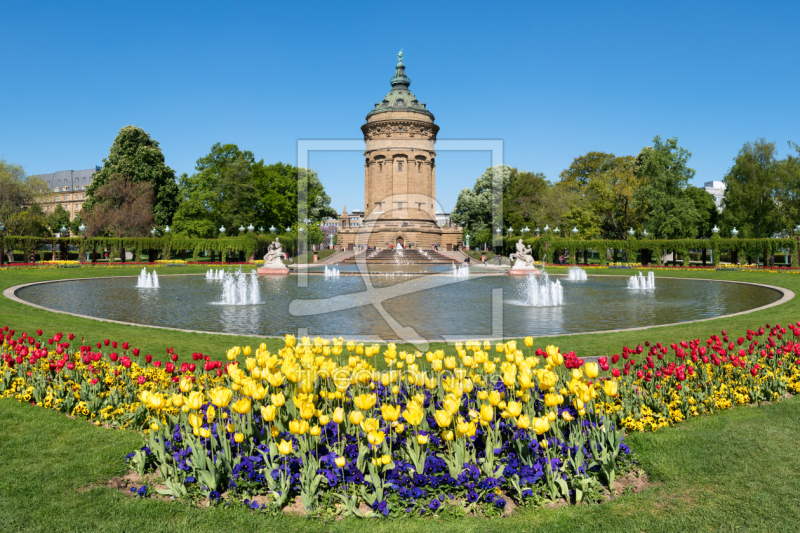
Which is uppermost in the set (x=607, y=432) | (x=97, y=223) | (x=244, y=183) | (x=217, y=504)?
(x=244, y=183)

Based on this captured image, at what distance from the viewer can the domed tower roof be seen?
84312mm

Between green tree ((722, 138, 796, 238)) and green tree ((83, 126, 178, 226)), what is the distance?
6868 centimetres

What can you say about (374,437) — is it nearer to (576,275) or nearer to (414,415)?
(414,415)

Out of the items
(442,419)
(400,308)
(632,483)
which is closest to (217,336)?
(400,308)

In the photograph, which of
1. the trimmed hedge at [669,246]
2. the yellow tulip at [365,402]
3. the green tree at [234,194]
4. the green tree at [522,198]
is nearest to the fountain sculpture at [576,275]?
the trimmed hedge at [669,246]

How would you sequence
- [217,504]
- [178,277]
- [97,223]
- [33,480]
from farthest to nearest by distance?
1. [97,223]
2. [178,277]
3. [33,480]
4. [217,504]

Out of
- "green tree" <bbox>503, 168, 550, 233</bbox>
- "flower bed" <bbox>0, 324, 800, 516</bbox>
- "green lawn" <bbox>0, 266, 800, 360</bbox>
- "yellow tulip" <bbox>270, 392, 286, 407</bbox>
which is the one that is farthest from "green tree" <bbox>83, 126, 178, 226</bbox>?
"yellow tulip" <bbox>270, 392, 286, 407</bbox>

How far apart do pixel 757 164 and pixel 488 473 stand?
69.1 meters

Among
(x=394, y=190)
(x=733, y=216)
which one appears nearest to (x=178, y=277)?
(x=394, y=190)

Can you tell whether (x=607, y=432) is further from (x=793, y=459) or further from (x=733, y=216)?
(x=733, y=216)

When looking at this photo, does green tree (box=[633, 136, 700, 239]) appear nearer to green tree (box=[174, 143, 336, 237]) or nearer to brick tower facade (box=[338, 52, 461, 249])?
brick tower facade (box=[338, 52, 461, 249])

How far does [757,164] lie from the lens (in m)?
59.1

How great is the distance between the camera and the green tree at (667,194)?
57.4m

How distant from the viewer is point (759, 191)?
57.9 metres
